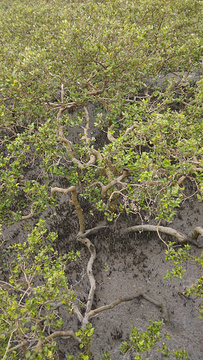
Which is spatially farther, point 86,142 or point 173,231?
point 173,231

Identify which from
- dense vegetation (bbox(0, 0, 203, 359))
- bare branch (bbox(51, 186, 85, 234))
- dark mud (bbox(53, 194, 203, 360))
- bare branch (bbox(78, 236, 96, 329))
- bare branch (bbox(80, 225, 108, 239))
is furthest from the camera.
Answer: bare branch (bbox(80, 225, 108, 239))

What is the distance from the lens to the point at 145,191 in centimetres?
493

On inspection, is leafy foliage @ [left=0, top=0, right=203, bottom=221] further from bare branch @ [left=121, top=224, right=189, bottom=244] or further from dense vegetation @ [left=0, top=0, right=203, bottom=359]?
bare branch @ [left=121, top=224, right=189, bottom=244]

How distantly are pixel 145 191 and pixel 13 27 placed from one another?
33.5 ft

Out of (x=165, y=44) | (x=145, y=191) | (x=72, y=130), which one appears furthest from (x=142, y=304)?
(x=72, y=130)

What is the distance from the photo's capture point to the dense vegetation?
12.6 feet

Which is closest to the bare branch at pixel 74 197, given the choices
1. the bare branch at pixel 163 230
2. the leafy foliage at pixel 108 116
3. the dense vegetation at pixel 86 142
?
the dense vegetation at pixel 86 142

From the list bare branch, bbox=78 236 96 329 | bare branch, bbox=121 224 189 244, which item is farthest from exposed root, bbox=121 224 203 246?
bare branch, bbox=78 236 96 329

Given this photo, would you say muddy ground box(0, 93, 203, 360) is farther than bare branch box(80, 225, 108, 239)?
No

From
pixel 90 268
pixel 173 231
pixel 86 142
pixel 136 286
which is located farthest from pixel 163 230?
pixel 86 142

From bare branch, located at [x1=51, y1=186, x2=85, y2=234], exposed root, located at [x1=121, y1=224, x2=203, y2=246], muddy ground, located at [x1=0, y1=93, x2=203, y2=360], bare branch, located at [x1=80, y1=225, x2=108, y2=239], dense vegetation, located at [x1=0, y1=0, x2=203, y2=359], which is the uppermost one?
dense vegetation, located at [x1=0, y1=0, x2=203, y2=359]

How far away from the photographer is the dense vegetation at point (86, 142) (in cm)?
385

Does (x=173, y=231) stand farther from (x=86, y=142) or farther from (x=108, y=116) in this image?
(x=108, y=116)

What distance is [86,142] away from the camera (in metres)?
6.05
